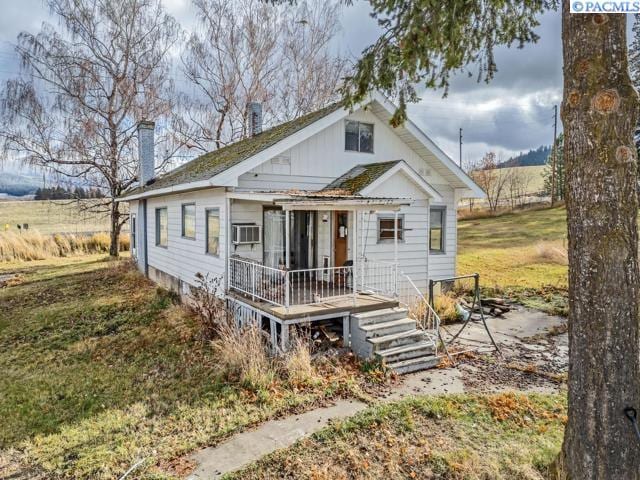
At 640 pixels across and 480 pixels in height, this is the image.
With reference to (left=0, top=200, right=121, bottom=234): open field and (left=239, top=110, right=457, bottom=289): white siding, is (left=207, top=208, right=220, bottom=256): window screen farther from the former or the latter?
(left=0, top=200, right=121, bottom=234): open field

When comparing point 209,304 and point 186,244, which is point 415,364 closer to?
point 209,304

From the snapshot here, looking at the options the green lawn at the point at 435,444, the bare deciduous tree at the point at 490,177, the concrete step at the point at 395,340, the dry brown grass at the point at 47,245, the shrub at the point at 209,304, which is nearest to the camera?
the green lawn at the point at 435,444

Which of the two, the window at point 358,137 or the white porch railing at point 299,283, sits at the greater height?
the window at point 358,137

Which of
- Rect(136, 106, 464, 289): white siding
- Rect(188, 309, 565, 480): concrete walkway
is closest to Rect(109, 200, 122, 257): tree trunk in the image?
Rect(136, 106, 464, 289): white siding

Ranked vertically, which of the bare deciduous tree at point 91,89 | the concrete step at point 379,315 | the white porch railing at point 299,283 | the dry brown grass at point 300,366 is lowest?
the dry brown grass at point 300,366

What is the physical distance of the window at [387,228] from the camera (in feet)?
38.0

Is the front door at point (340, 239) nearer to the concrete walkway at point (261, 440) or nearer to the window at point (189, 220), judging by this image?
the window at point (189, 220)

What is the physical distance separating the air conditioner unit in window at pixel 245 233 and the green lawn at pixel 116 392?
237 cm

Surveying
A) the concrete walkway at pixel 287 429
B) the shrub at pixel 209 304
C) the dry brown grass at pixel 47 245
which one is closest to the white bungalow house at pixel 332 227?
the shrub at pixel 209 304

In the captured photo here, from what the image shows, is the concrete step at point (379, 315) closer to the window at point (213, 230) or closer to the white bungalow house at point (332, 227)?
the white bungalow house at point (332, 227)

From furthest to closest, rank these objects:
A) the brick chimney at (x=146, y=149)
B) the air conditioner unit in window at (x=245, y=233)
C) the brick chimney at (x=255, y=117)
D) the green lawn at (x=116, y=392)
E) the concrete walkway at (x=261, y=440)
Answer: the brick chimney at (x=146, y=149), the brick chimney at (x=255, y=117), the air conditioner unit in window at (x=245, y=233), the green lawn at (x=116, y=392), the concrete walkway at (x=261, y=440)

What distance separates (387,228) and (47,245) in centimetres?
2241

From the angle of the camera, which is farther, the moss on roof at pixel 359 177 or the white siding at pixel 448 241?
the white siding at pixel 448 241

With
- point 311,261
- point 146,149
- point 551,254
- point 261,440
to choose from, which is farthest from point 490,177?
point 261,440
